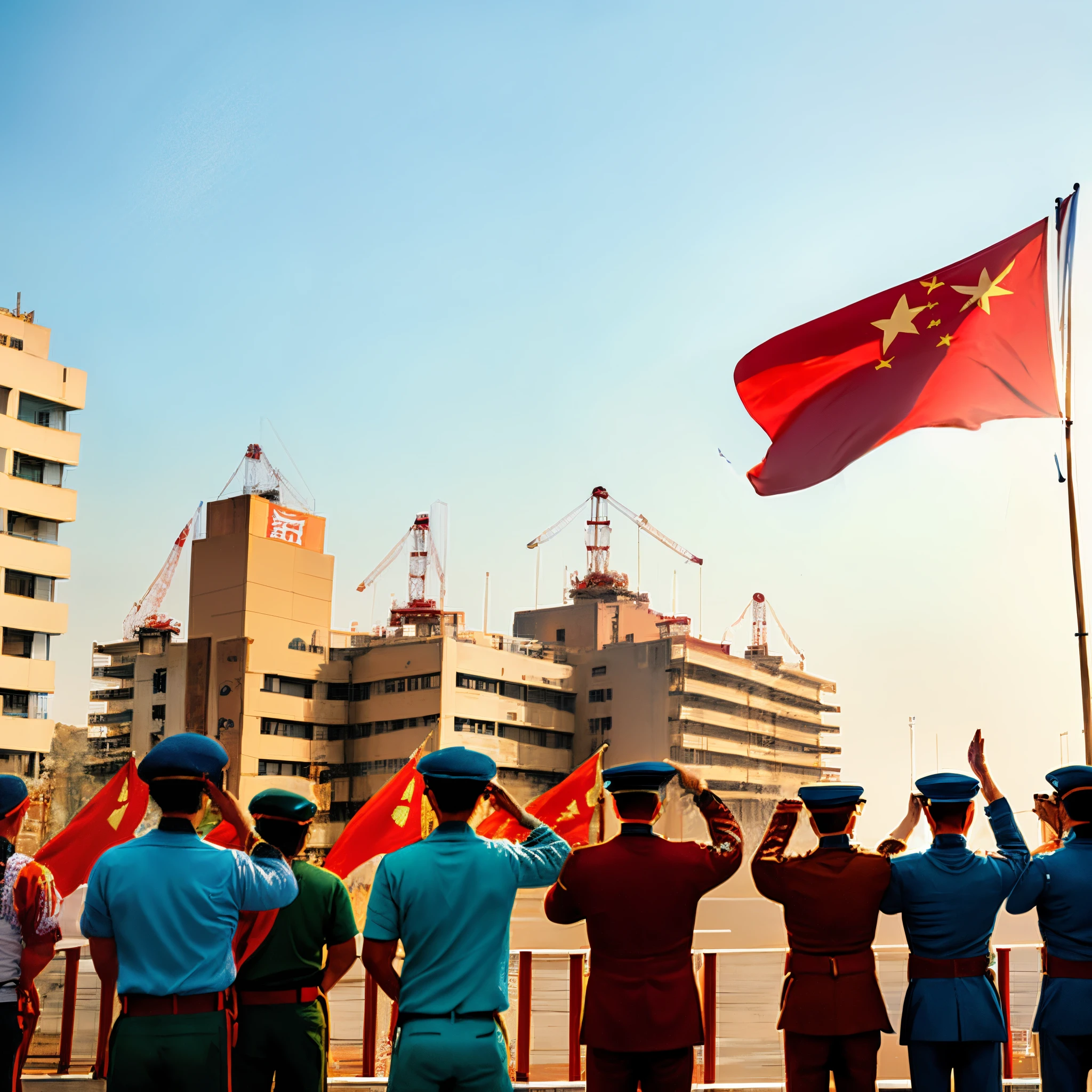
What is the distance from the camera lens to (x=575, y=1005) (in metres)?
8.27

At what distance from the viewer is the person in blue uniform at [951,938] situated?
5383mm

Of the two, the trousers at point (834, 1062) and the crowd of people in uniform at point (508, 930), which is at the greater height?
the crowd of people in uniform at point (508, 930)

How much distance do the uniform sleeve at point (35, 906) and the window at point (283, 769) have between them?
265 feet

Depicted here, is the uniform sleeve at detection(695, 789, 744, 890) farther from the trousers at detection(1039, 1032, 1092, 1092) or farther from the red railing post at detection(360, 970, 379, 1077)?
the red railing post at detection(360, 970, 379, 1077)

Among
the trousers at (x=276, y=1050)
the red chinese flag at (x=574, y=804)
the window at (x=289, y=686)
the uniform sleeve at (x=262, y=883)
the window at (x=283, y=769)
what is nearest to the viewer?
the uniform sleeve at (x=262, y=883)

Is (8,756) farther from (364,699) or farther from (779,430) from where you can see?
(779,430)

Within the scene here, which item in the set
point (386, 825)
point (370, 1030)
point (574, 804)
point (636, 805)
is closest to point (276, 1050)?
point (636, 805)

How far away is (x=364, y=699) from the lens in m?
89.6

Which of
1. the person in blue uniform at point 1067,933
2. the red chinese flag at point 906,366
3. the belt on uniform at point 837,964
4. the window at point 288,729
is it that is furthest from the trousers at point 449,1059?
the window at point 288,729

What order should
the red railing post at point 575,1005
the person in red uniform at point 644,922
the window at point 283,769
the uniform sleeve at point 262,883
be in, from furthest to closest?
the window at point 283,769 < the red railing post at point 575,1005 < the person in red uniform at point 644,922 < the uniform sleeve at point 262,883

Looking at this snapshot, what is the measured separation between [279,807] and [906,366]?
7.41 meters

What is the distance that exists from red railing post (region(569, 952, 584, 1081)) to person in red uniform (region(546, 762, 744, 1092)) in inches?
111

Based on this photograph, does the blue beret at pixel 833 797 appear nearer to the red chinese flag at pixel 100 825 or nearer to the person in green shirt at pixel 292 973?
the person in green shirt at pixel 292 973

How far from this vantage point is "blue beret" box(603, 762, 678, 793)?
4.95 m
